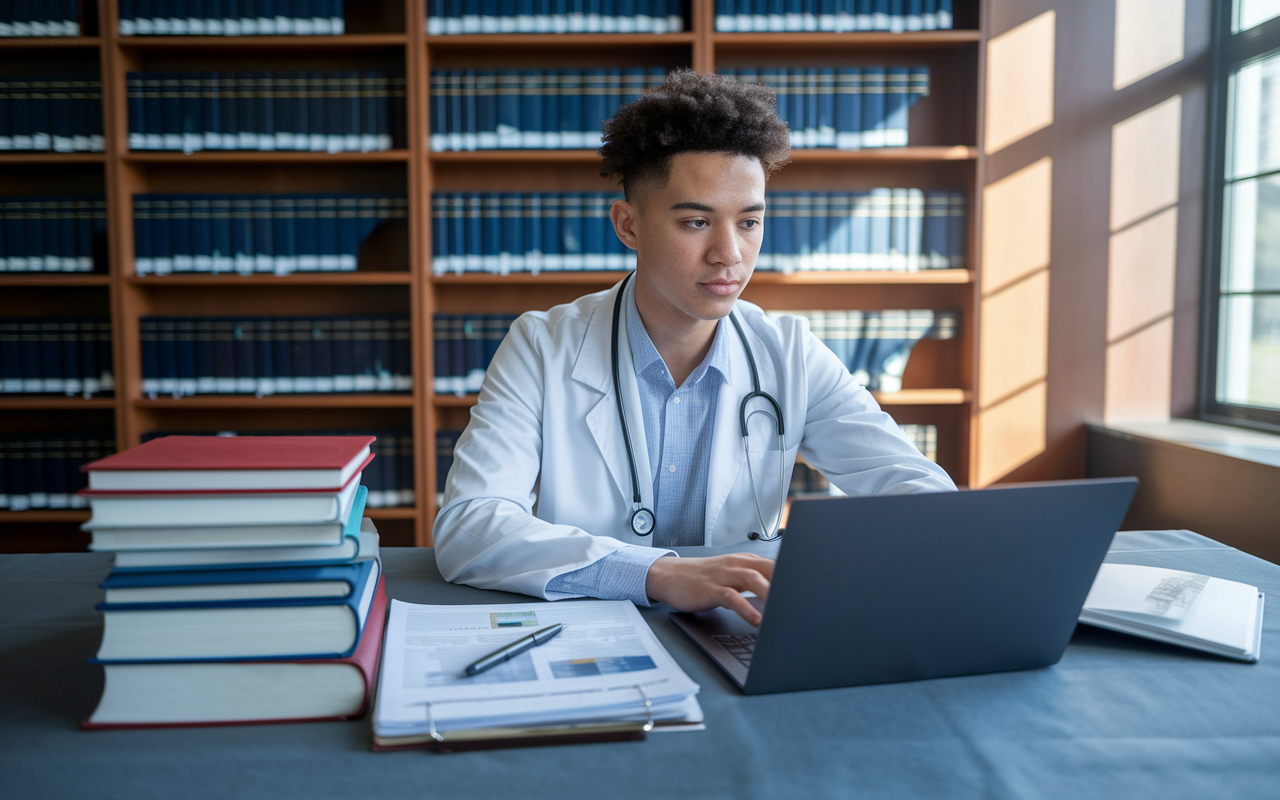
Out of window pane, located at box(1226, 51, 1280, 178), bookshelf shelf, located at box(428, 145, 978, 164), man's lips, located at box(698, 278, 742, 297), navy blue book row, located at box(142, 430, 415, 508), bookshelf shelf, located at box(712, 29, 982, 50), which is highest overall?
bookshelf shelf, located at box(712, 29, 982, 50)

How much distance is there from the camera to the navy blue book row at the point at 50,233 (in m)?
2.77

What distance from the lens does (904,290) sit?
3.05 meters

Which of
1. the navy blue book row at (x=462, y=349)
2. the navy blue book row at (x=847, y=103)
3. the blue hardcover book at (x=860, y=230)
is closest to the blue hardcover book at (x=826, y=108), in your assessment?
the navy blue book row at (x=847, y=103)

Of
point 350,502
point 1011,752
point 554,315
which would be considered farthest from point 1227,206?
point 350,502

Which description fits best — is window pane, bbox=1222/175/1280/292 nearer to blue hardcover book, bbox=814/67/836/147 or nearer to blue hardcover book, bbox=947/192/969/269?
blue hardcover book, bbox=947/192/969/269

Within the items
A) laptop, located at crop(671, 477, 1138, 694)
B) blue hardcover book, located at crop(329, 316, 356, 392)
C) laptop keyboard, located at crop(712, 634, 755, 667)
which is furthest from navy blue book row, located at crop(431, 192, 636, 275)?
laptop, located at crop(671, 477, 1138, 694)

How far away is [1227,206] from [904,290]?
1.11 m

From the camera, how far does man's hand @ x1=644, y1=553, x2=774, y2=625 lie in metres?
0.86

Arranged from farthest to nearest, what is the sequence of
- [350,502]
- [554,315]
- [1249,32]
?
1. [1249,32]
2. [554,315]
3. [350,502]

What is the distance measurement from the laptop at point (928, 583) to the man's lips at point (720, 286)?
70 cm

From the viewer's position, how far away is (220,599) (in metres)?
0.69

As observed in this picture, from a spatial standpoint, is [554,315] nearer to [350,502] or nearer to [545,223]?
[350,502]

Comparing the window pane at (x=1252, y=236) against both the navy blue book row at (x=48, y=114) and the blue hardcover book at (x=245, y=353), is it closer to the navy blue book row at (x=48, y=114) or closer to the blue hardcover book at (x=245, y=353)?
the blue hardcover book at (x=245, y=353)

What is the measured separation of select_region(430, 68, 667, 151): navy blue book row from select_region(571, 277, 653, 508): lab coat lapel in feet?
4.87
